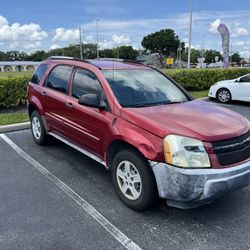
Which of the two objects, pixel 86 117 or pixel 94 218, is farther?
pixel 86 117

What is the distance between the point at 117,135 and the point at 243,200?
5.88 feet

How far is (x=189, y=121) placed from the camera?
347cm

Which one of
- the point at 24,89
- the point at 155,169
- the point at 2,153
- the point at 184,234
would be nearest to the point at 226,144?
the point at 155,169

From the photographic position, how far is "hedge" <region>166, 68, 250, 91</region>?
14.2 meters

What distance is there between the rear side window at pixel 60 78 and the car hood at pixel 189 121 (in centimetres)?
160

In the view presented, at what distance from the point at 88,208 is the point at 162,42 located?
89.4 m

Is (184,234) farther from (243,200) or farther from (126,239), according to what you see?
(243,200)

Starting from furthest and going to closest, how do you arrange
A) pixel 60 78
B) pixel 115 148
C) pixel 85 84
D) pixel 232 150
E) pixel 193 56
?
pixel 193 56
pixel 60 78
pixel 85 84
pixel 115 148
pixel 232 150

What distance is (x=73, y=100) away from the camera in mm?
→ 4648

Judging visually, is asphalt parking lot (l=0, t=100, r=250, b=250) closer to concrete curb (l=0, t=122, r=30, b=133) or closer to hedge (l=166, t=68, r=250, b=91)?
concrete curb (l=0, t=122, r=30, b=133)

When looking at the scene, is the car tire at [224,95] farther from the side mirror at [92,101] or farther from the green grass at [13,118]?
the side mirror at [92,101]

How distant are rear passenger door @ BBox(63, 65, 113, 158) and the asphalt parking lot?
579 mm

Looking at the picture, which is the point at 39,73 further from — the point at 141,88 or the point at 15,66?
the point at 15,66

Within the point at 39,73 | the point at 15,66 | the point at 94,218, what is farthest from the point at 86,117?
the point at 15,66
